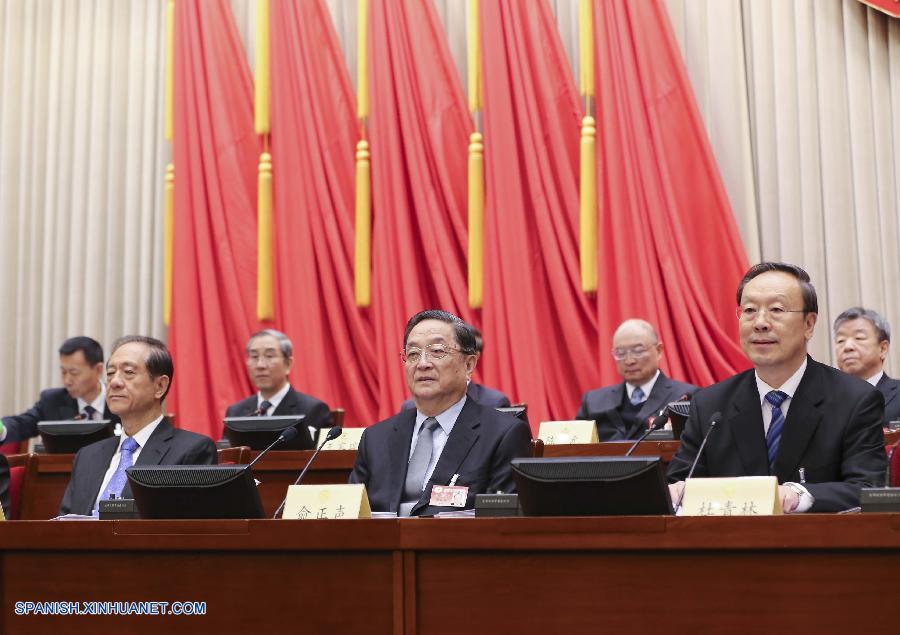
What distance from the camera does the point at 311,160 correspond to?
20.4ft

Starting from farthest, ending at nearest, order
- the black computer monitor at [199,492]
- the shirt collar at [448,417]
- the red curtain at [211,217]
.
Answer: the red curtain at [211,217]
the shirt collar at [448,417]
the black computer monitor at [199,492]

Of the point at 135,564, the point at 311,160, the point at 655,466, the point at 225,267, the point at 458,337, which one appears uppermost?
the point at 311,160

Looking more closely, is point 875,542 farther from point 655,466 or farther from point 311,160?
point 311,160

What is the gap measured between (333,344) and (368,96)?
143 cm

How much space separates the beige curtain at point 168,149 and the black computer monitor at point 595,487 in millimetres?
3924

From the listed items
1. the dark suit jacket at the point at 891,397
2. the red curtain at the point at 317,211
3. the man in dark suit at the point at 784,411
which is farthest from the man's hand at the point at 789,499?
the red curtain at the point at 317,211

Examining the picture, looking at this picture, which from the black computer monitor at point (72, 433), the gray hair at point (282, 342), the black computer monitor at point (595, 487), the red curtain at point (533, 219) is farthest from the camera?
the red curtain at point (533, 219)

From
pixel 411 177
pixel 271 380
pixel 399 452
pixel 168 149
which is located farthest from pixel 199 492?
pixel 168 149

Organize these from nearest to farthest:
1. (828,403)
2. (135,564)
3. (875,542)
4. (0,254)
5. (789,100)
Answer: (875,542), (135,564), (828,403), (789,100), (0,254)

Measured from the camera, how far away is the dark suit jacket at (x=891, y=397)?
4371mm

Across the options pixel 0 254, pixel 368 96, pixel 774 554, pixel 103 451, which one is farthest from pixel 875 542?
pixel 0 254

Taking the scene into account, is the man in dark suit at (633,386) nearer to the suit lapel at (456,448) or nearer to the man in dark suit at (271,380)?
the man in dark suit at (271,380)

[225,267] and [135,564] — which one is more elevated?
[225,267]

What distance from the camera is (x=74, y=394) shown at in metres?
5.73
